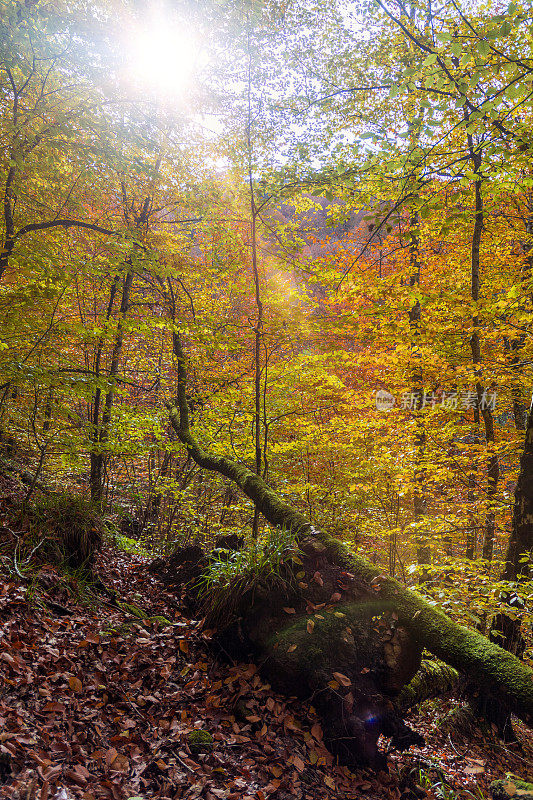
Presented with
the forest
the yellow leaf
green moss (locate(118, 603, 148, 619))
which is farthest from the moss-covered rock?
green moss (locate(118, 603, 148, 619))

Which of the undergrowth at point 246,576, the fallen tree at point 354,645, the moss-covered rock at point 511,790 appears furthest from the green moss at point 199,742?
the moss-covered rock at point 511,790

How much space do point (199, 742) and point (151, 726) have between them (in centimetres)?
40

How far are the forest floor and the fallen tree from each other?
236 mm

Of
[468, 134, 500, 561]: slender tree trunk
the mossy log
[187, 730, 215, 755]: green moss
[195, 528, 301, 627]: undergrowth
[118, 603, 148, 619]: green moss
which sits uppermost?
[468, 134, 500, 561]: slender tree trunk

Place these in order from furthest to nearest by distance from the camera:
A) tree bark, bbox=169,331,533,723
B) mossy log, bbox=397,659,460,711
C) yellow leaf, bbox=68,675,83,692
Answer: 1. mossy log, bbox=397,659,460,711
2. tree bark, bbox=169,331,533,723
3. yellow leaf, bbox=68,675,83,692

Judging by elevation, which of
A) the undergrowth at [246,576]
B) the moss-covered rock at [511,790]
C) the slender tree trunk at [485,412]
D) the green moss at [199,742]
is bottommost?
the moss-covered rock at [511,790]

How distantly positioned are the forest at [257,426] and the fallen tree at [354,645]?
0.03m

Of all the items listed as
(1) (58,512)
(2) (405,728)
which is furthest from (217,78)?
(2) (405,728)

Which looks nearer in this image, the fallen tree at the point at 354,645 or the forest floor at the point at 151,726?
the forest floor at the point at 151,726

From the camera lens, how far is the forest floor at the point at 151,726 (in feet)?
7.82

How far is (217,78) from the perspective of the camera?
7.46m

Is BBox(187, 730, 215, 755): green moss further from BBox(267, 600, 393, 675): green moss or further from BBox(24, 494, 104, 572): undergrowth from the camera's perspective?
BBox(24, 494, 104, 572): undergrowth

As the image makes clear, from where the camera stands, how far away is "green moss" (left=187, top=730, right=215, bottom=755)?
116 inches

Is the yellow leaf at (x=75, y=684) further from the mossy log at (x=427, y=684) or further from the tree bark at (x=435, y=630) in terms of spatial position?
the mossy log at (x=427, y=684)
